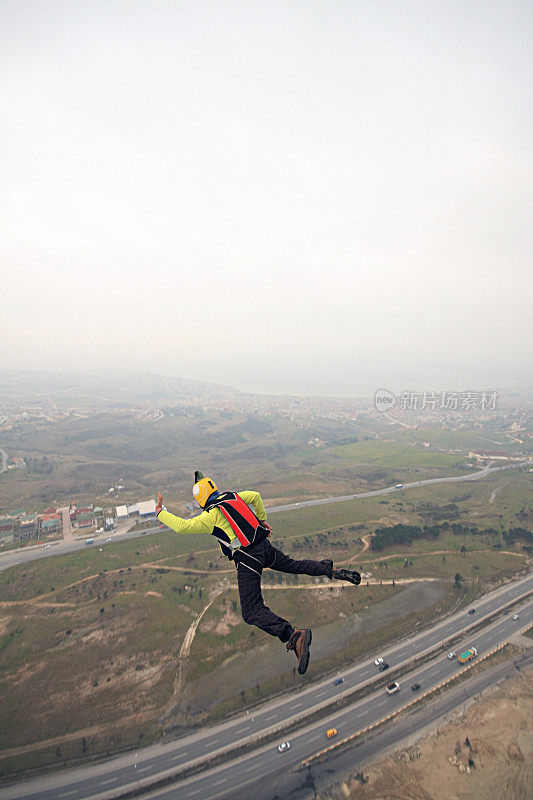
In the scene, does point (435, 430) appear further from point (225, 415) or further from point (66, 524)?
point (66, 524)

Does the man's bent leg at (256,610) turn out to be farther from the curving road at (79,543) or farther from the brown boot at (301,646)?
the curving road at (79,543)

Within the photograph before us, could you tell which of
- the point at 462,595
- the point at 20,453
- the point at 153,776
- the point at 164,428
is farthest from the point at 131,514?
the point at 164,428

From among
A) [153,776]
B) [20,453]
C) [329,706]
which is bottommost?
[20,453]

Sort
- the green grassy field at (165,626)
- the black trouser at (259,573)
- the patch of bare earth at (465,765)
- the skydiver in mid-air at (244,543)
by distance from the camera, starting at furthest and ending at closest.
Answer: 1. the green grassy field at (165,626)
2. the patch of bare earth at (465,765)
3. the skydiver in mid-air at (244,543)
4. the black trouser at (259,573)

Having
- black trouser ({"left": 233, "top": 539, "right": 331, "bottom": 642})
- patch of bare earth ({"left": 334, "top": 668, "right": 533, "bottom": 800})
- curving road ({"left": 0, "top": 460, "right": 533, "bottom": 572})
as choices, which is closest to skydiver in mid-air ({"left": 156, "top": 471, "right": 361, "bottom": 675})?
black trouser ({"left": 233, "top": 539, "right": 331, "bottom": 642})

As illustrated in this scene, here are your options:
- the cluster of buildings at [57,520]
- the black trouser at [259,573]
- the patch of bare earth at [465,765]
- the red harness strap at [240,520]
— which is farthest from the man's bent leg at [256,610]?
the cluster of buildings at [57,520]

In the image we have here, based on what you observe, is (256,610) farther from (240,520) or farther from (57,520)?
(57,520)

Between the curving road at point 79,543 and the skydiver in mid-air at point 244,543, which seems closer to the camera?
the skydiver in mid-air at point 244,543

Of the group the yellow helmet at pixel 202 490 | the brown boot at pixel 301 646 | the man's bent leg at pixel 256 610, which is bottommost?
the brown boot at pixel 301 646
